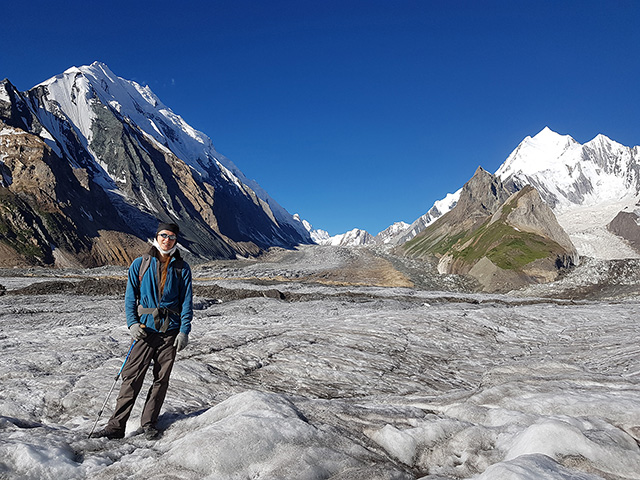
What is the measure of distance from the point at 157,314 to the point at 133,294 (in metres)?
0.57

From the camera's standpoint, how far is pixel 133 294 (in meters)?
7.24

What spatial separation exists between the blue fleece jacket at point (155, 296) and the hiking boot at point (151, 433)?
155 centimetres

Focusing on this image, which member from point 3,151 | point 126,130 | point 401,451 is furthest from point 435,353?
Result: point 126,130

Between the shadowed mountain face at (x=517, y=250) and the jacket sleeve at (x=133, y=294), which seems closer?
the jacket sleeve at (x=133, y=294)

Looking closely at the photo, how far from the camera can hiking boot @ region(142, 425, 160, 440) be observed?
Answer: 21.1 ft

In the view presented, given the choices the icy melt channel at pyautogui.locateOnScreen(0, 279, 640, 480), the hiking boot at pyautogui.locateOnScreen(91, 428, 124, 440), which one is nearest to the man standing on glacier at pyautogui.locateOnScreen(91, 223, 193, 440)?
the hiking boot at pyautogui.locateOnScreen(91, 428, 124, 440)

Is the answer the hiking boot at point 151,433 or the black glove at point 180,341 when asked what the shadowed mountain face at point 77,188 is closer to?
the black glove at point 180,341

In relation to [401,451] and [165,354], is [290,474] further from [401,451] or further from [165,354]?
[165,354]

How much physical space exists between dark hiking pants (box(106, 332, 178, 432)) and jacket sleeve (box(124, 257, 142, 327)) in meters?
0.40

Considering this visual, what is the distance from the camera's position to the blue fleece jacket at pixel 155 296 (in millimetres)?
7137

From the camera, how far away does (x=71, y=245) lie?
9331cm

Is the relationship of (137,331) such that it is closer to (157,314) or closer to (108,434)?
(157,314)

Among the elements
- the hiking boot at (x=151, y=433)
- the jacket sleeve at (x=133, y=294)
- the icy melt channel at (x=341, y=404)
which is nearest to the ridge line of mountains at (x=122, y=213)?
the icy melt channel at (x=341, y=404)

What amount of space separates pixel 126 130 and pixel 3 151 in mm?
93010
